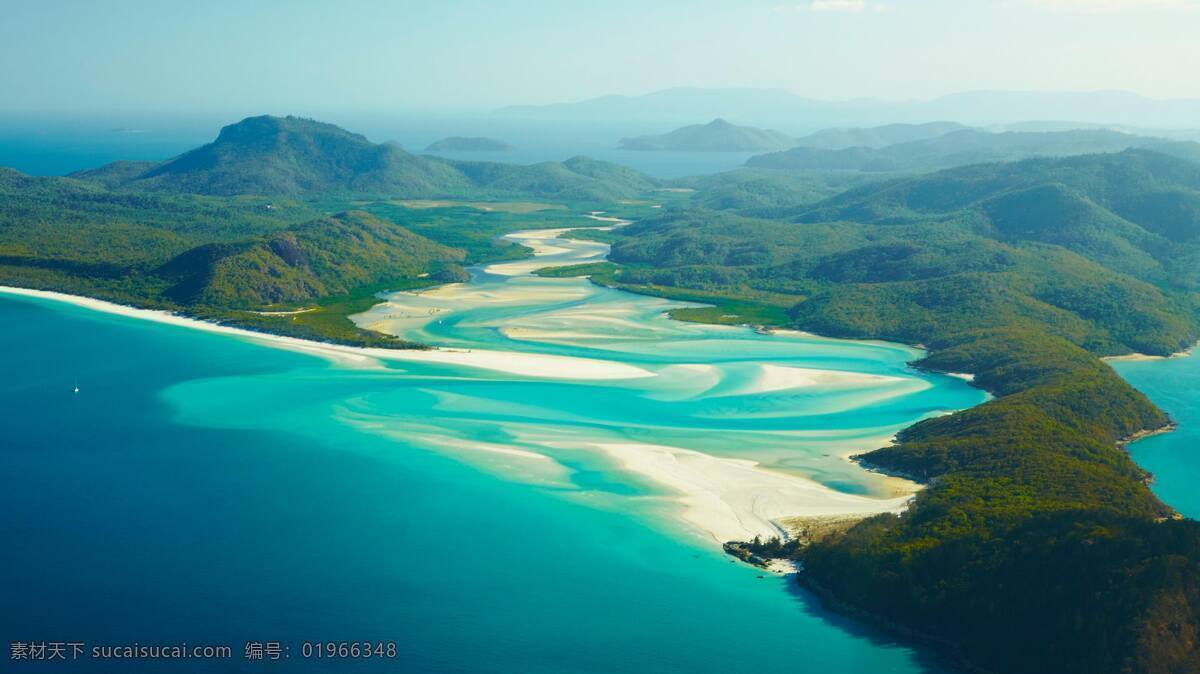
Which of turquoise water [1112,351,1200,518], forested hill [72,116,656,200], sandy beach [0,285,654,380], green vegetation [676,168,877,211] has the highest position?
forested hill [72,116,656,200]

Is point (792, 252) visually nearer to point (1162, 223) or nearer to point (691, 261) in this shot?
point (691, 261)

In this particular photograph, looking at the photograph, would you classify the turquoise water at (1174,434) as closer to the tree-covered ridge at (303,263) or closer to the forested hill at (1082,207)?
the forested hill at (1082,207)

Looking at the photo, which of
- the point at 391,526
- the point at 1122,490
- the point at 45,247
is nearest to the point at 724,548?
Answer: the point at 391,526

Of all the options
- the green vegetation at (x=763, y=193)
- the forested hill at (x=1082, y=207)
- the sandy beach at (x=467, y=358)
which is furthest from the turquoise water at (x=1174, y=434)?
the green vegetation at (x=763, y=193)

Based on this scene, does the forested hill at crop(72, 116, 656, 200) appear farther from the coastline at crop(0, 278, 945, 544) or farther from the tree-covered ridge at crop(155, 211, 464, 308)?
the coastline at crop(0, 278, 945, 544)

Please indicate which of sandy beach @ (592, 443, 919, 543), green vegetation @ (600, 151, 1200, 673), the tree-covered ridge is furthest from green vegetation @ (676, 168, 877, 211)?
sandy beach @ (592, 443, 919, 543)

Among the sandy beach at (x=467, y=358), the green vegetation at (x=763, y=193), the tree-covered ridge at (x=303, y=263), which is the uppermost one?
the green vegetation at (x=763, y=193)

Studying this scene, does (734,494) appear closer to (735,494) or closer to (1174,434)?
(735,494)
